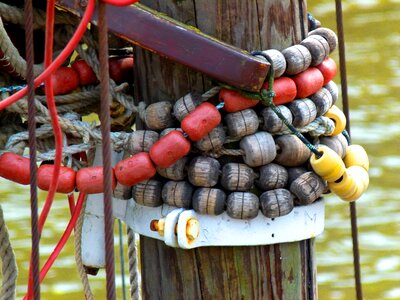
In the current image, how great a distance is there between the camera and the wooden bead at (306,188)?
2123 millimetres

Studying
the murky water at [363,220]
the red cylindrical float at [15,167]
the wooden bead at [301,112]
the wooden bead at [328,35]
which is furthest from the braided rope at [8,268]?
the murky water at [363,220]

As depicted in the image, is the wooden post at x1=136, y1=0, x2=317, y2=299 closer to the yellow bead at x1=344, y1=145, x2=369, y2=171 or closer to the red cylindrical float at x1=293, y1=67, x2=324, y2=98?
the red cylindrical float at x1=293, y1=67, x2=324, y2=98

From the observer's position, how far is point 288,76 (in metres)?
2.15

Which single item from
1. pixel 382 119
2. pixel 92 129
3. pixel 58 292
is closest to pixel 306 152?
pixel 92 129

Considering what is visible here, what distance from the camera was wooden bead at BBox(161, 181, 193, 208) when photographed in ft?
6.94

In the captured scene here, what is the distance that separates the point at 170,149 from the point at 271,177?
191mm

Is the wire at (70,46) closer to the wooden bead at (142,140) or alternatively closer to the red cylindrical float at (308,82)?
the wooden bead at (142,140)

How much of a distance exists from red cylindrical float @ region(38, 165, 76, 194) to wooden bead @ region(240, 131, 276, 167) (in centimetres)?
32

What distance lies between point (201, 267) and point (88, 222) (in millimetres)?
330

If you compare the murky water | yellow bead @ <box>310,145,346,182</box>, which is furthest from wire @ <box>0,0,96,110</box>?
the murky water

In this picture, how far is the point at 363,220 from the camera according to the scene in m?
4.98

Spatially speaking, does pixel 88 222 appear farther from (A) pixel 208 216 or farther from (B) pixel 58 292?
(B) pixel 58 292

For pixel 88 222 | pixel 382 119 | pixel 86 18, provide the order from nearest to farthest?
1. pixel 86 18
2. pixel 88 222
3. pixel 382 119

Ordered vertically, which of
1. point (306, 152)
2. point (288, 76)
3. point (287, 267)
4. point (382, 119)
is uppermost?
point (382, 119)
